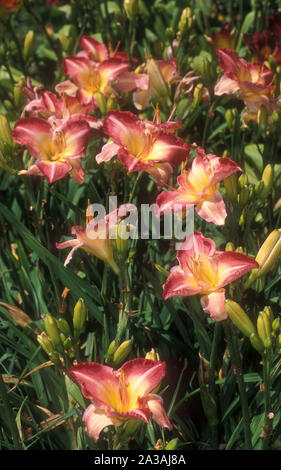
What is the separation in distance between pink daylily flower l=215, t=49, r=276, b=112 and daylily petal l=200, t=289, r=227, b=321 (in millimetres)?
643

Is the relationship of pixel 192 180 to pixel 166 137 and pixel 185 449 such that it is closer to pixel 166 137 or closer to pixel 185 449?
pixel 166 137

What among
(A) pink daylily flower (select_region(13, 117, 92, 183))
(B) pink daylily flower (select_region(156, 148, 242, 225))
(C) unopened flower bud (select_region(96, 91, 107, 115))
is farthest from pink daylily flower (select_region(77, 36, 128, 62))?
(B) pink daylily flower (select_region(156, 148, 242, 225))

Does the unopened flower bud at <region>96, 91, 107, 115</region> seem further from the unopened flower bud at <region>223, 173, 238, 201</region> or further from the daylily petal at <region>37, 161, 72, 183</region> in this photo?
the unopened flower bud at <region>223, 173, 238, 201</region>

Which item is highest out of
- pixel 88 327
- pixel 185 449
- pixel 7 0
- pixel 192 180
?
pixel 7 0

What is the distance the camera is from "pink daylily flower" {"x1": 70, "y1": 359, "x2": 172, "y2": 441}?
98 centimetres

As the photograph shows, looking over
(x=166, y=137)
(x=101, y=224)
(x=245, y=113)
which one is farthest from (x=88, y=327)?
(x=245, y=113)

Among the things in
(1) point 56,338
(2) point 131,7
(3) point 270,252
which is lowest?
(1) point 56,338

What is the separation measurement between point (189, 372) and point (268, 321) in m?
0.42

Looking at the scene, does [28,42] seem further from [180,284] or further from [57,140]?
[180,284]

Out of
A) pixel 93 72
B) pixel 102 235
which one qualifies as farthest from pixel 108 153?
pixel 93 72

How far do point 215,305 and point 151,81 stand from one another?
73cm

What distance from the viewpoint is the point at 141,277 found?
1.47m

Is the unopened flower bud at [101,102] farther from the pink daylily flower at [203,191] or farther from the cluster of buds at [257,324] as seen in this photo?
the cluster of buds at [257,324]

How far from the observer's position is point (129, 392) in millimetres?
1038
